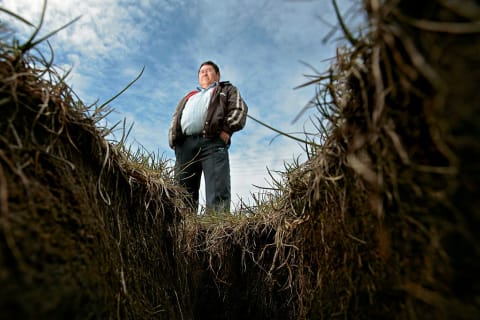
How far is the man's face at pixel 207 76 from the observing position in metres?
4.07

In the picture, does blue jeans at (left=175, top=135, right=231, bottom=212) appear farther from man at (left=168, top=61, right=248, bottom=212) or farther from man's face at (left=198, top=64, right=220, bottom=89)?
man's face at (left=198, top=64, right=220, bottom=89)

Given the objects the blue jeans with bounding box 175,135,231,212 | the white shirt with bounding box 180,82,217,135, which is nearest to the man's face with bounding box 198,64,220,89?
the white shirt with bounding box 180,82,217,135

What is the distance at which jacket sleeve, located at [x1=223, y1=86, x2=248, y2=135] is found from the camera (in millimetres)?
3582

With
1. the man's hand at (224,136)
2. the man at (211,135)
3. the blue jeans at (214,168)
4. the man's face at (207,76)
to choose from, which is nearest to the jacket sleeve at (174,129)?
the man at (211,135)

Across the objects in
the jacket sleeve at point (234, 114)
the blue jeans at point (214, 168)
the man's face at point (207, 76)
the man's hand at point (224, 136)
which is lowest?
the blue jeans at point (214, 168)

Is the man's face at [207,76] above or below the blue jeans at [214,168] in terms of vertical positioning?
above

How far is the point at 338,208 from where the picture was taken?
1.04 m

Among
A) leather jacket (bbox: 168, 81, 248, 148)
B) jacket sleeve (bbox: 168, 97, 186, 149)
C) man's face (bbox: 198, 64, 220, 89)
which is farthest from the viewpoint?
man's face (bbox: 198, 64, 220, 89)

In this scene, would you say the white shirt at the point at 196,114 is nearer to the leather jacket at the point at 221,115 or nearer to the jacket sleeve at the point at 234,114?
the leather jacket at the point at 221,115

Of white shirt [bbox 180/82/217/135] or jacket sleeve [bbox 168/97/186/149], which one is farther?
jacket sleeve [bbox 168/97/186/149]

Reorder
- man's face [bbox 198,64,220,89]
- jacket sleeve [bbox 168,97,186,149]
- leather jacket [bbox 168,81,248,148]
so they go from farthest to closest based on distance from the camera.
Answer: man's face [bbox 198,64,220,89] → jacket sleeve [bbox 168,97,186,149] → leather jacket [bbox 168,81,248,148]

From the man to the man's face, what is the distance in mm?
194

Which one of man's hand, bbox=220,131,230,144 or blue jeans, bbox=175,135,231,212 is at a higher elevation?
man's hand, bbox=220,131,230,144

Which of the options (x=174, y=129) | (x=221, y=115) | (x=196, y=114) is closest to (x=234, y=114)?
(x=221, y=115)
